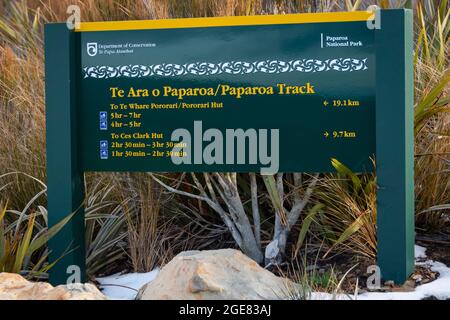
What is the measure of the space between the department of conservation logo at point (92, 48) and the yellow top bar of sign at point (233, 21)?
0.31 ft

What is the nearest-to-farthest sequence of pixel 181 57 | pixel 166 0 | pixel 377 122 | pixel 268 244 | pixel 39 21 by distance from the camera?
pixel 377 122 < pixel 181 57 < pixel 268 244 < pixel 166 0 < pixel 39 21

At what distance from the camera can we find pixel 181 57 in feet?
19.2

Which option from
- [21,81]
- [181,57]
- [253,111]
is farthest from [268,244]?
[21,81]

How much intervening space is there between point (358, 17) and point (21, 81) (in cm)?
317

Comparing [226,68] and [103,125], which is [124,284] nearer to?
[103,125]

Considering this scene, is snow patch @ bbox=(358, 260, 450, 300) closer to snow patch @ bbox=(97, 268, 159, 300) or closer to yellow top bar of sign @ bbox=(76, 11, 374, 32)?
snow patch @ bbox=(97, 268, 159, 300)

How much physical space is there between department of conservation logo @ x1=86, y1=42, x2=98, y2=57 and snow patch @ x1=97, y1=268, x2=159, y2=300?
5.06 feet

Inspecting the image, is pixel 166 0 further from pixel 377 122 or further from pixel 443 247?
pixel 443 247

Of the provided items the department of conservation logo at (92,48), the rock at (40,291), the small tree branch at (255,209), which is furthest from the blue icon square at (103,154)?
the rock at (40,291)

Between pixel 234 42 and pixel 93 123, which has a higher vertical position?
pixel 234 42

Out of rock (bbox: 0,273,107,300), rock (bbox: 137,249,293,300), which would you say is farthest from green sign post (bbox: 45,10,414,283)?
rock (bbox: 0,273,107,300)

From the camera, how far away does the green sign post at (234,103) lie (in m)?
5.48

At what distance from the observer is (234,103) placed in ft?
19.0

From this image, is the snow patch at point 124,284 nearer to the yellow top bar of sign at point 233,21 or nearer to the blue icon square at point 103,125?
the blue icon square at point 103,125
